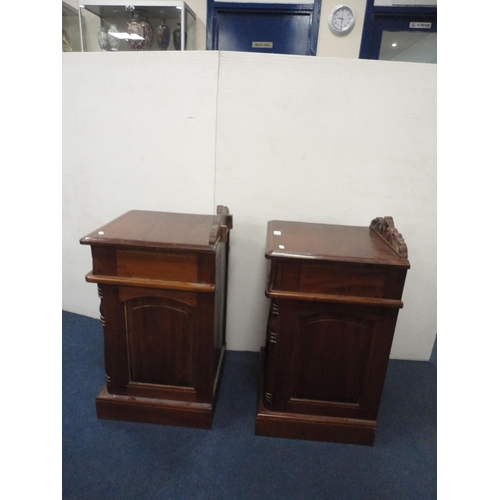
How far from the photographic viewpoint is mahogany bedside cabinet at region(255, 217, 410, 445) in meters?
1.26

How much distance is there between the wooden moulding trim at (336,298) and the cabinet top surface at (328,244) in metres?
0.15

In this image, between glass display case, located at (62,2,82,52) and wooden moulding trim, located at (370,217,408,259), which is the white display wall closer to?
wooden moulding trim, located at (370,217,408,259)

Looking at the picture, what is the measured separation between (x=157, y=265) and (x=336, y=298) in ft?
2.28

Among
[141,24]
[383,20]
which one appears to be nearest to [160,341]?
[141,24]

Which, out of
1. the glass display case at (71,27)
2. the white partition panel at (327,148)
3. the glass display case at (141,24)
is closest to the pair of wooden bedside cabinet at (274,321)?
the white partition panel at (327,148)

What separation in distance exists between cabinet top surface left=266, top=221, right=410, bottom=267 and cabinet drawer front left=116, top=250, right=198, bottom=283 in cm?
31

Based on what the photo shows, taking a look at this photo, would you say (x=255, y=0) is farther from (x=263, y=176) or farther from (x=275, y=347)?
(x=275, y=347)

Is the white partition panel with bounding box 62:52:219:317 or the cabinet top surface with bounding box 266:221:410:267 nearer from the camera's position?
the cabinet top surface with bounding box 266:221:410:267

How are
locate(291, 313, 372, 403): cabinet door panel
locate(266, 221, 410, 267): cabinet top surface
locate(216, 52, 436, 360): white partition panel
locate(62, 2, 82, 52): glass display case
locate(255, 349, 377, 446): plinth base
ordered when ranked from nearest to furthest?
locate(266, 221, 410, 267): cabinet top surface → locate(291, 313, 372, 403): cabinet door panel → locate(255, 349, 377, 446): plinth base → locate(216, 52, 436, 360): white partition panel → locate(62, 2, 82, 52): glass display case

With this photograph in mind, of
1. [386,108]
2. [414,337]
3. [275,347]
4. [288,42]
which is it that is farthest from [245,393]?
[288,42]

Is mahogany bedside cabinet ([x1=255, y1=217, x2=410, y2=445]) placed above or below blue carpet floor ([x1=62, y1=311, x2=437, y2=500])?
above

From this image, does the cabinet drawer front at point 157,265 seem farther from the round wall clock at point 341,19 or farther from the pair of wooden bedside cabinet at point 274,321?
the round wall clock at point 341,19

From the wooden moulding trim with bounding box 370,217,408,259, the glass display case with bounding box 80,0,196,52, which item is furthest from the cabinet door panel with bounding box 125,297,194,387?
the glass display case with bounding box 80,0,196,52

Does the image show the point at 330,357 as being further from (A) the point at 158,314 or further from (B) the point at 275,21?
(B) the point at 275,21
